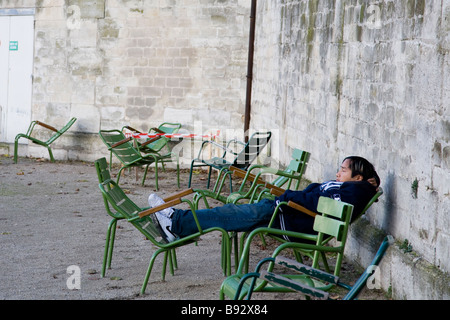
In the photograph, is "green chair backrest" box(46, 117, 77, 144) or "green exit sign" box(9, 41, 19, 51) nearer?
"green chair backrest" box(46, 117, 77, 144)

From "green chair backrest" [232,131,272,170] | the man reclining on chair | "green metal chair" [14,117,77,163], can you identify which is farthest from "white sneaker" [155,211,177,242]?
"green metal chair" [14,117,77,163]

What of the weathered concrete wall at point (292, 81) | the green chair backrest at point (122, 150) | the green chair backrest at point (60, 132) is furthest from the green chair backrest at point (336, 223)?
the green chair backrest at point (60, 132)

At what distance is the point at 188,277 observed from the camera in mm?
5613

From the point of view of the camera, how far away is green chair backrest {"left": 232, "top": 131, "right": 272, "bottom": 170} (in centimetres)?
918

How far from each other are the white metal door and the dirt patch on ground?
3752 millimetres

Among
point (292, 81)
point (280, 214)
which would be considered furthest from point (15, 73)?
point (280, 214)

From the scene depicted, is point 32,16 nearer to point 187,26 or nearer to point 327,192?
point 187,26

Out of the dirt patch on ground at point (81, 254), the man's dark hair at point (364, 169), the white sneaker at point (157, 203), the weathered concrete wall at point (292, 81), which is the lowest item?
the dirt patch on ground at point (81, 254)

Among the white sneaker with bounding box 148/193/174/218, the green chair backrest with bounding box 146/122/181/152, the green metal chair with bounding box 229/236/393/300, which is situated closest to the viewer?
the green metal chair with bounding box 229/236/393/300

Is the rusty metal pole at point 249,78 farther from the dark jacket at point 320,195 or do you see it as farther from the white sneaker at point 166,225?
the white sneaker at point 166,225

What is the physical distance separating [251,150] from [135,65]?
4.07 meters

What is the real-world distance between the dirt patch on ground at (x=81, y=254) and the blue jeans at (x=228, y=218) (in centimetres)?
43

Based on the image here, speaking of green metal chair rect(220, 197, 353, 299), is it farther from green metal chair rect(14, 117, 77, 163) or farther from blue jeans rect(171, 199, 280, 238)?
green metal chair rect(14, 117, 77, 163)

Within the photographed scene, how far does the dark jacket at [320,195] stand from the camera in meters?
5.09
